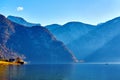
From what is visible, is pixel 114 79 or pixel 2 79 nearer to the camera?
pixel 2 79

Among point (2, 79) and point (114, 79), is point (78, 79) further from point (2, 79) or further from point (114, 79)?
point (2, 79)

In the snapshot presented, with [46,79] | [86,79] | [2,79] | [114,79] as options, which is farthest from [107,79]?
[2,79]

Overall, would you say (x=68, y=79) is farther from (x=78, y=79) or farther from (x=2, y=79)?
(x=2, y=79)

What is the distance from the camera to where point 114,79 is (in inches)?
3962

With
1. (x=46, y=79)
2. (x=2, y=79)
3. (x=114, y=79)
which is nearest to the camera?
(x=2, y=79)

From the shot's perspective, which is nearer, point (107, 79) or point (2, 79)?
point (2, 79)

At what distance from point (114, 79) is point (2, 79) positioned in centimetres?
4179

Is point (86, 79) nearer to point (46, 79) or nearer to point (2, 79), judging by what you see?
point (46, 79)

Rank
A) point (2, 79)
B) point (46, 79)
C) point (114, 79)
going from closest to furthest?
point (2, 79) < point (46, 79) < point (114, 79)

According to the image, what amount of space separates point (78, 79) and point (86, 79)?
9.24 ft

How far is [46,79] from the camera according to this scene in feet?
305

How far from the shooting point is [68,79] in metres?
98.1

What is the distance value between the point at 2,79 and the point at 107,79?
40.4 metres

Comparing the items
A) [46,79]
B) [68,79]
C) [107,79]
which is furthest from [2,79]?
[107,79]
